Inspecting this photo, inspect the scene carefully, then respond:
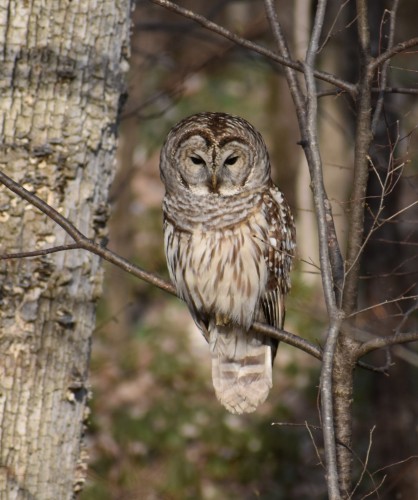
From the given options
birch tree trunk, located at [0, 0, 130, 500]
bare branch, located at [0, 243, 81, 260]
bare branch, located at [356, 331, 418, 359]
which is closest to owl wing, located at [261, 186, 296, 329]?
birch tree trunk, located at [0, 0, 130, 500]

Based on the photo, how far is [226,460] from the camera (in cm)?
833

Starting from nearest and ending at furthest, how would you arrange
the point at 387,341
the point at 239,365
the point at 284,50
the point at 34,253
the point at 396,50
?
the point at 387,341 → the point at 396,50 → the point at 34,253 → the point at 284,50 → the point at 239,365

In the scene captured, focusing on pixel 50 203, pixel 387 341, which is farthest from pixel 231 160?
pixel 387 341

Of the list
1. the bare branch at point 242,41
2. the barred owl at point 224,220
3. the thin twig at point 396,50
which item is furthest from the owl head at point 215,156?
the thin twig at point 396,50

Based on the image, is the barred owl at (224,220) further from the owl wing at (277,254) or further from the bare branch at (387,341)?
the bare branch at (387,341)

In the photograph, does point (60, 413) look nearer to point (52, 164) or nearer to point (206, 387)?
point (52, 164)

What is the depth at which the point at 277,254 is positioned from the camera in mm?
4219

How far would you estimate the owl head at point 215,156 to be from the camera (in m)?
4.05

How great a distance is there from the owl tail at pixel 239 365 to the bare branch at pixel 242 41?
1879 mm

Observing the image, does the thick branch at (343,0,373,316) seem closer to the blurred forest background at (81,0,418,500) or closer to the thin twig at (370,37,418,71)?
the thin twig at (370,37,418,71)

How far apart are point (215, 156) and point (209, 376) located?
5723mm

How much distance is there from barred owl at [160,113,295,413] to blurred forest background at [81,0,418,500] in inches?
55.7

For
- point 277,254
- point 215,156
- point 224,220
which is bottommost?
point 277,254

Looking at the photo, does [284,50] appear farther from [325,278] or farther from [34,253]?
[34,253]
